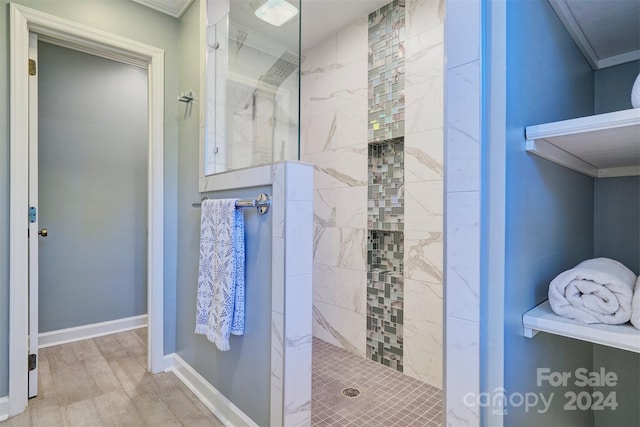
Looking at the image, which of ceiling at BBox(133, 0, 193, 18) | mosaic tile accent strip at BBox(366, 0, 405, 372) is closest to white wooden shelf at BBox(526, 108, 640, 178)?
mosaic tile accent strip at BBox(366, 0, 405, 372)

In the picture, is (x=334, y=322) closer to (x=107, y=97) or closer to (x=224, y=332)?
(x=224, y=332)

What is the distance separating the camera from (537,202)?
91 centimetres

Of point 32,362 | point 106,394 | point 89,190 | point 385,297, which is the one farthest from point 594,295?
point 89,190

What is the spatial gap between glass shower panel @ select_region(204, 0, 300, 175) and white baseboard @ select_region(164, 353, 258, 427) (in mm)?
1293

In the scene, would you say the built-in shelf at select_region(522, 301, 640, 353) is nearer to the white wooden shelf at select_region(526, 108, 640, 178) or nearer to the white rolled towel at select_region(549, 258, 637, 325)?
the white rolled towel at select_region(549, 258, 637, 325)

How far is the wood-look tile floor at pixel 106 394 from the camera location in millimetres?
1831

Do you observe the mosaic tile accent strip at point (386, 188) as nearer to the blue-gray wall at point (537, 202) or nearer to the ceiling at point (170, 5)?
the blue-gray wall at point (537, 202)

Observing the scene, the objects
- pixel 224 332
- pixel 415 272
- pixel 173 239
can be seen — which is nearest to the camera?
pixel 224 332

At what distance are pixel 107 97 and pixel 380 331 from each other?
318cm

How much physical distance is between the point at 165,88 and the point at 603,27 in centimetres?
245

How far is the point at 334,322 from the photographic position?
2898 millimetres

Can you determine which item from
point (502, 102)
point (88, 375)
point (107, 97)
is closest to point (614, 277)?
point (502, 102)

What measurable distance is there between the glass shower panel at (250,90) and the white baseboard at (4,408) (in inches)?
65.4

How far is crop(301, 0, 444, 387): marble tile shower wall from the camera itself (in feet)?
7.16
